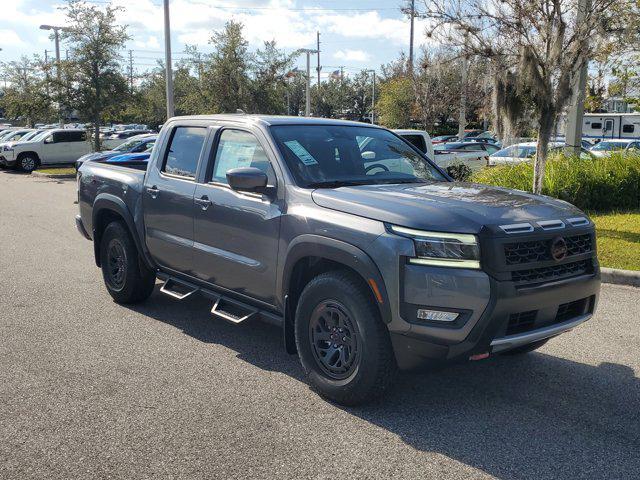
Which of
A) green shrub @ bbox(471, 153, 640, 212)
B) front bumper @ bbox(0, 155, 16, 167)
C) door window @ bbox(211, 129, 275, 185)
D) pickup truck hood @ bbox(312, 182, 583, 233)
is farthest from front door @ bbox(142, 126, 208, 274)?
front bumper @ bbox(0, 155, 16, 167)

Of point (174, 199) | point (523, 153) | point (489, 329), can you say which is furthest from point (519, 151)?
point (489, 329)

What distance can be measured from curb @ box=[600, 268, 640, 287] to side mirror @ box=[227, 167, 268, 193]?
4973 millimetres

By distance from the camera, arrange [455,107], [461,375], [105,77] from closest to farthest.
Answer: [461,375]
[105,77]
[455,107]

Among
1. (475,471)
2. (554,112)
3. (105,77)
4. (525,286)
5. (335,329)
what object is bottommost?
(475,471)

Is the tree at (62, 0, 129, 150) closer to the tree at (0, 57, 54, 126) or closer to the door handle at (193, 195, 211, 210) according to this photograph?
the tree at (0, 57, 54, 126)

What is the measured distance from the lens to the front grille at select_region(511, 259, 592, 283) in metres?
3.83

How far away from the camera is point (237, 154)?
517 centimetres

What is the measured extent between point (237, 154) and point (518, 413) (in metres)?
2.77

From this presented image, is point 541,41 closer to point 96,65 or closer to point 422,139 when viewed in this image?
point 422,139

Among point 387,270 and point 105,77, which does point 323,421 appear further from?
point 105,77

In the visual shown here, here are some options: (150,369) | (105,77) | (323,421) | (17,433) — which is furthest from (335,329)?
(105,77)

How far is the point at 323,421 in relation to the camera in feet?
13.1

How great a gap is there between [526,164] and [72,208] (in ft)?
32.8

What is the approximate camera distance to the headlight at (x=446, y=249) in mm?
3707
